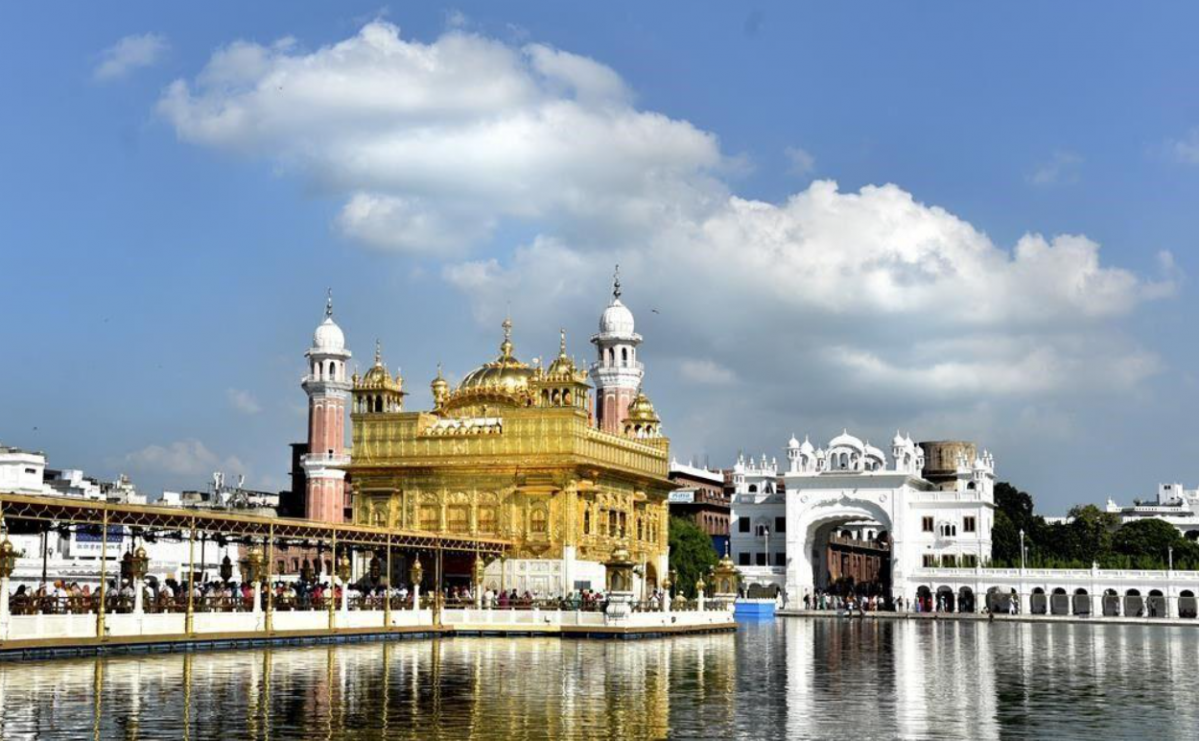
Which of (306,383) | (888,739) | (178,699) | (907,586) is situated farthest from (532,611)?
(306,383)

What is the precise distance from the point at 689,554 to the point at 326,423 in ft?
87.5

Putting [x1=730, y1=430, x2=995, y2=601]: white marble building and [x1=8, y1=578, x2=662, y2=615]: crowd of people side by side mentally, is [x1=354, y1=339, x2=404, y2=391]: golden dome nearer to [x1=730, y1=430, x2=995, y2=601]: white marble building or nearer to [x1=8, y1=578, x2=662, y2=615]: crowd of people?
[x1=8, y1=578, x2=662, y2=615]: crowd of people

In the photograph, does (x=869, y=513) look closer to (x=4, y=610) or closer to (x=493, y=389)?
(x=493, y=389)

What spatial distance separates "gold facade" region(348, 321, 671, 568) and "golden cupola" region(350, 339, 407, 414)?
4 centimetres

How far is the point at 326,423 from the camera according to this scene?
88.5 metres

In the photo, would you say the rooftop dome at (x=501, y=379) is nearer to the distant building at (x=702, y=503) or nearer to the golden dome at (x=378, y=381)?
the golden dome at (x=378, y=381)

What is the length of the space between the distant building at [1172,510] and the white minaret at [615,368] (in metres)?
48.0

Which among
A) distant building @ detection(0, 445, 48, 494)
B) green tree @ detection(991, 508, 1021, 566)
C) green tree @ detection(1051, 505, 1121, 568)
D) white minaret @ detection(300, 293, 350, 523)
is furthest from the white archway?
distant building @ detection(0, 445, 48, 494)

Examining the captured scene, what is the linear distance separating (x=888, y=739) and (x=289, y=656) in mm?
15827

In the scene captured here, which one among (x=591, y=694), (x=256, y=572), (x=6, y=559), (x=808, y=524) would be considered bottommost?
(x=591, y=694)

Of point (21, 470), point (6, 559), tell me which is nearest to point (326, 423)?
point (21, 470)

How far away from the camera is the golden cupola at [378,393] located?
51.9 metres

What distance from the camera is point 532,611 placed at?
41594 mm

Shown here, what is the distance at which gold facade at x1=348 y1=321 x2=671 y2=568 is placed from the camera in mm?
47531
